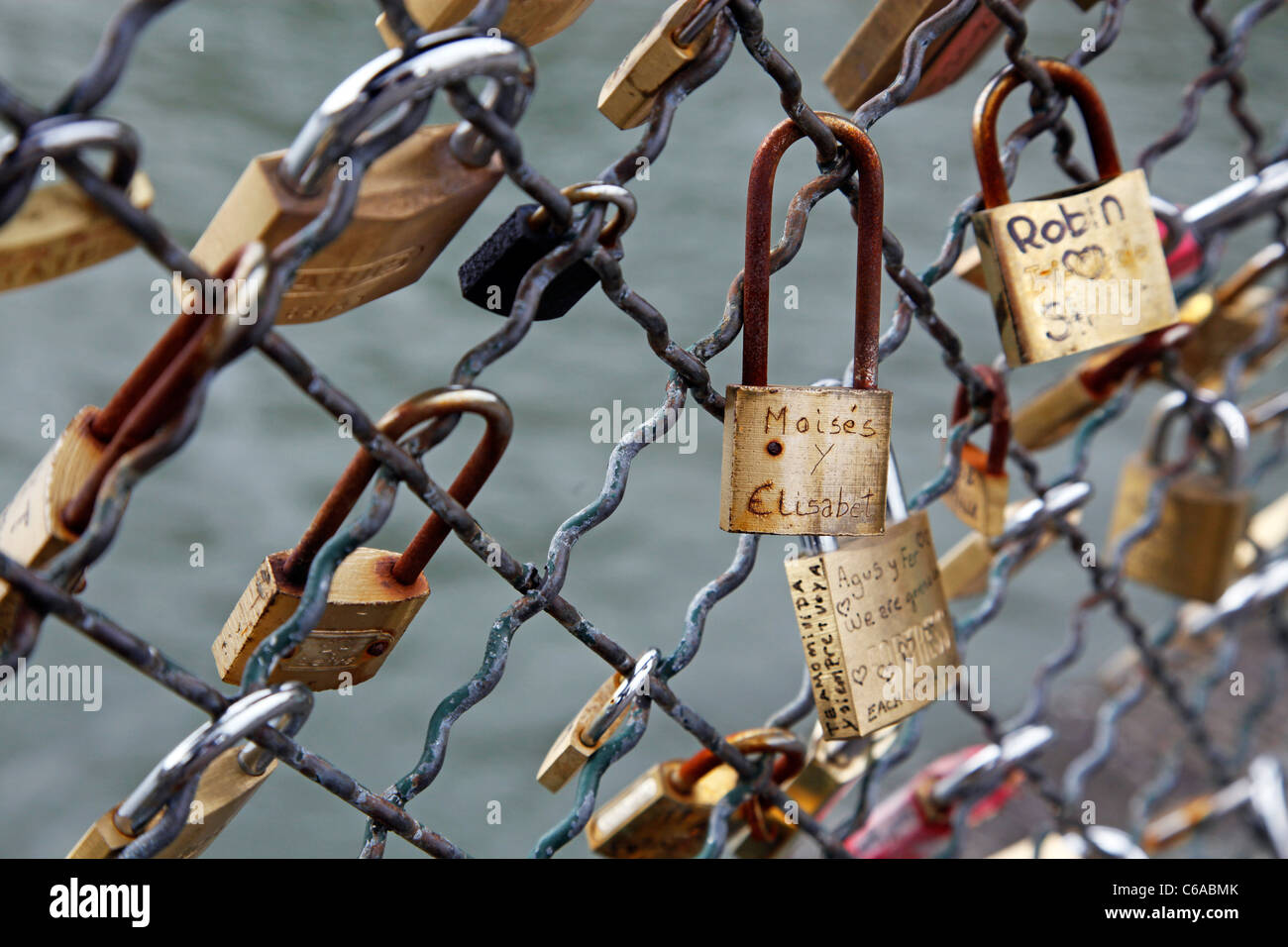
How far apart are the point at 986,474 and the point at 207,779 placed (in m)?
0.60

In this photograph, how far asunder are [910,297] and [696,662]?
124cm

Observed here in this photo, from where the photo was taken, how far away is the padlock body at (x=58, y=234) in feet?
1.27

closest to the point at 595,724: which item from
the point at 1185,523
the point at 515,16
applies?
the point at 515,16

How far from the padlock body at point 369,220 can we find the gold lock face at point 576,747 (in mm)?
292

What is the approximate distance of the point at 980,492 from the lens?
893 millimetres

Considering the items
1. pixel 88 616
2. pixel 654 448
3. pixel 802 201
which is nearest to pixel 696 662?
pixel 654 448

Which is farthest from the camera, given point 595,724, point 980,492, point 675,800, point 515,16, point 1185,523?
point 1185,523

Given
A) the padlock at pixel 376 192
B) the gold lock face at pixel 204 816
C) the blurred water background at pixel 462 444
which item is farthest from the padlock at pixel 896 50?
the blurred water background at pixel 462 444

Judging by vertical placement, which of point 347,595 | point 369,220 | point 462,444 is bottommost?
point 347,595

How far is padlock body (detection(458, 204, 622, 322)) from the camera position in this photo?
1.73ft

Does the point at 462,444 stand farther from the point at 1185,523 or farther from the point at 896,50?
the point at 896,50

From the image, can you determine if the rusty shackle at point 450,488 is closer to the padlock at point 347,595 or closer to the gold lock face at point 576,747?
the padlock at point 347,595

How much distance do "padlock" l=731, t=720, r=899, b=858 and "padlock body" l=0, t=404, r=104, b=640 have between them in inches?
22.5
